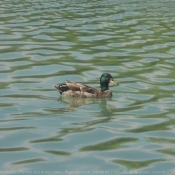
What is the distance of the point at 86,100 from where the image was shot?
51.1 ft

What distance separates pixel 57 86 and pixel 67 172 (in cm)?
585

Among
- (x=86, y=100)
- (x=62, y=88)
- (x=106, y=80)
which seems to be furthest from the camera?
(x=106, y=80)

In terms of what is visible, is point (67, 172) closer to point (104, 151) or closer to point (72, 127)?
point (104, 151)

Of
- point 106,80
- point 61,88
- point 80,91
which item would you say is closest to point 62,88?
point 61,88

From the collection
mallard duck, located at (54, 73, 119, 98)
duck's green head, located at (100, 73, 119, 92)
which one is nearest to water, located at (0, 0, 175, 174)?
mallard duck, located at (54, 73, 119, 98)

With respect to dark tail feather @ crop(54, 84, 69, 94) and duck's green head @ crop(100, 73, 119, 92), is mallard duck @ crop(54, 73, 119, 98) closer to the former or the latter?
dark tail feather @ crop(54, 84, 69, 94)

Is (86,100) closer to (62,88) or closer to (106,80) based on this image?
(62,88)

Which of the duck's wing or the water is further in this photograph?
the duck's wing

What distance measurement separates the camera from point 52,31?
25.3 meters

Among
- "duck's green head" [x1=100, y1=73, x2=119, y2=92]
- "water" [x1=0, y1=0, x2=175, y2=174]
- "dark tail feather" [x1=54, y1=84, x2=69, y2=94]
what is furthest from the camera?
"duck's green head" [x1=100, y1=73, x2=119, y2=92]

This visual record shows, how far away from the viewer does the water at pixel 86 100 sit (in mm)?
11023

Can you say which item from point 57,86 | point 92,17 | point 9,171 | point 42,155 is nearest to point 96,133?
point 42,155

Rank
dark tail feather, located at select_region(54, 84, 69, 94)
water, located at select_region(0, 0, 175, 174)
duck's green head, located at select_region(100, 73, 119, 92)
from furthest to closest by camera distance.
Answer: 1. duck's green head, located at select_region(100, 73, 119, 92)
2. dark tail feather, located at select_region(54, 84, 69, 94)
3. water, located at select_region(0, 0, 175, 174)

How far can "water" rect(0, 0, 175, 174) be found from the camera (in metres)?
11.0
